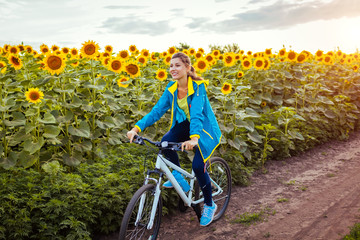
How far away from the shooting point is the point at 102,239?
4207mm

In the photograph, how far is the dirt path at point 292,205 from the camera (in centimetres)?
440

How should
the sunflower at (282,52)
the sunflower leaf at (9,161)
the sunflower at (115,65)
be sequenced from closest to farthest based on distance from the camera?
the sunflower leaf at (9,161), the sunflower at (115,65), the sunflower at (282,52)

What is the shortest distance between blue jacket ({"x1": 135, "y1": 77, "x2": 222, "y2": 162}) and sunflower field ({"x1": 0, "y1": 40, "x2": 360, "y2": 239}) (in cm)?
105

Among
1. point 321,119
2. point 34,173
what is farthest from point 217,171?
point 321,119

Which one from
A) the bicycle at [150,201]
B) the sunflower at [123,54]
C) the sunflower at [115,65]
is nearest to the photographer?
the bicycle at [150,201]

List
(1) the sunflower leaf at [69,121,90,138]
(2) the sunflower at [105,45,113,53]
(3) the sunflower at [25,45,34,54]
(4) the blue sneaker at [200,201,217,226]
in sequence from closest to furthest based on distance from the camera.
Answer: (4) the blue sneaker at [200,201,217,226], (1) the sunflower leaf at [69,121,90,138], (2) the sunflower at [105,45,113,53], (3) the sunflower at [25,45,34,54]

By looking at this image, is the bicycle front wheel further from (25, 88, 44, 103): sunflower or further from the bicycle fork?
(25, 88, 44, 103): sunflower

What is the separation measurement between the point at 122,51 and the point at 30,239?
374cm

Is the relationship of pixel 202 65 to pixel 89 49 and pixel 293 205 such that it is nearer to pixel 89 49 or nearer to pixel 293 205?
pixel 89 49

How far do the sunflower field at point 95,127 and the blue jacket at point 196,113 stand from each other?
1049 millimetres

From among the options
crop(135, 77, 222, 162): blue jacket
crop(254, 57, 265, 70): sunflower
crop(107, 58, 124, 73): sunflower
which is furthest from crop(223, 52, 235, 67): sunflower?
crop(135, 77, 222, 162): blue jacket

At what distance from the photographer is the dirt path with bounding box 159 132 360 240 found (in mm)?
4402

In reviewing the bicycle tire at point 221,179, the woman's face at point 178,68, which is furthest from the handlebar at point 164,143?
the bicycle tire at point 221,179

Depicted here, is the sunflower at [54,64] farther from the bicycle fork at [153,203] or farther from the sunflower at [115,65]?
the bicycle fork at [153,203]
